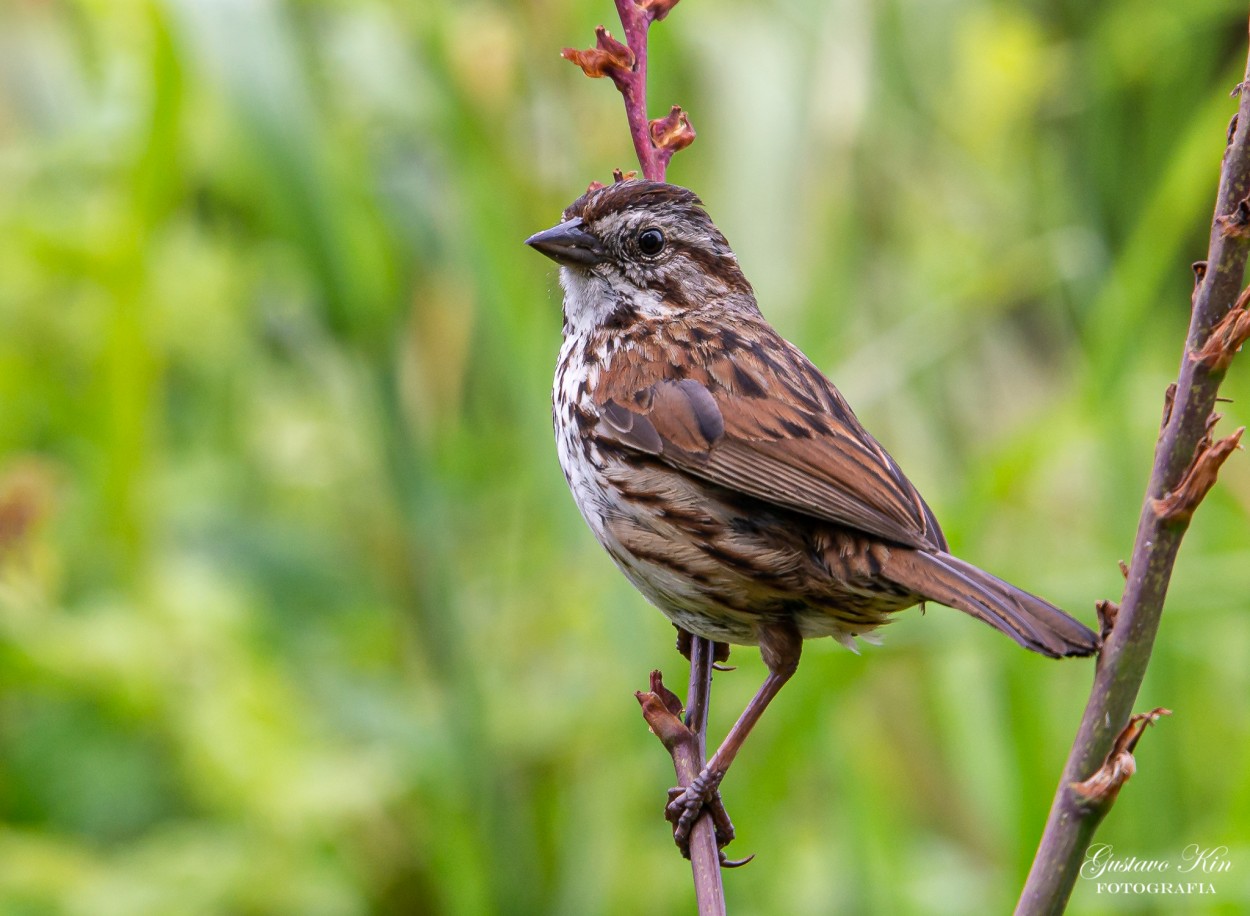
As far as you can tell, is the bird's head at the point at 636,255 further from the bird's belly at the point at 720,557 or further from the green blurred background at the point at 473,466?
the green blurred background at the point at 473,466

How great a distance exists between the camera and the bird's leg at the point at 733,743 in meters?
2.06

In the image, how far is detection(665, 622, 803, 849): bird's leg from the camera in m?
2.06

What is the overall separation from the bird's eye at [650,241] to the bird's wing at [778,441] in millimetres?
238

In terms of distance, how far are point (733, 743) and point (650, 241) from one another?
2.87 ft

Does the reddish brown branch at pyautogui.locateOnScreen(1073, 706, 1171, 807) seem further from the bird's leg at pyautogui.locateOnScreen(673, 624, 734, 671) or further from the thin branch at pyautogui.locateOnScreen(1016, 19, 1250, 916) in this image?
the bird's leg at pyautogui.locateOnScreen(673, 624, 734, 671)

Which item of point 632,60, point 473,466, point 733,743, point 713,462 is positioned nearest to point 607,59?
point 632,60

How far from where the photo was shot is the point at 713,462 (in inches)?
93.3

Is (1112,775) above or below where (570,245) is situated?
below

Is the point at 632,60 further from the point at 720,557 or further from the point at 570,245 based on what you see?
the point at 720,557

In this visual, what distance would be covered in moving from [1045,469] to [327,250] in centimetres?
234

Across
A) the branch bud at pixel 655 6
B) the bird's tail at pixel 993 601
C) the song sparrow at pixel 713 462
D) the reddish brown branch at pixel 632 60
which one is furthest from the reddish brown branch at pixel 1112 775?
the branch bud at pixel 655 6

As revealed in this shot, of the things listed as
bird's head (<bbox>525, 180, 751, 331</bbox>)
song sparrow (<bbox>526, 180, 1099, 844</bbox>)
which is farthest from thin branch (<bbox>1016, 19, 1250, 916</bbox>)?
bird's head (<bbox>525, 180, 751, 331</bbox>)

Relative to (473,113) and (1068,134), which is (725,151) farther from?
(1068,134)

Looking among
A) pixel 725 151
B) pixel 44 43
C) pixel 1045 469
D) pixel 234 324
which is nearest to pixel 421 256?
pixel 234 324
